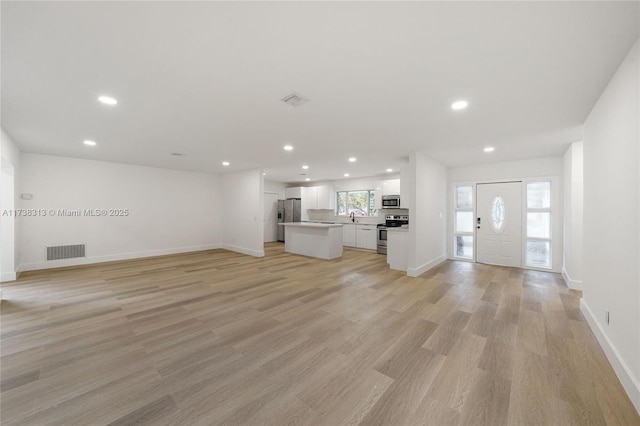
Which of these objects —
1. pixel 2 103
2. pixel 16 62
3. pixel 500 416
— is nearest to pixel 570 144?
pixel 500 416

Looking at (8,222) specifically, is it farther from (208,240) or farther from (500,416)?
(500,416)

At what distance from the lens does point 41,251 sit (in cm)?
553

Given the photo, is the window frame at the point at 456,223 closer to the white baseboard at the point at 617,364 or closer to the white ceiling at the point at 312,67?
the white ceiling at the point at 312,67

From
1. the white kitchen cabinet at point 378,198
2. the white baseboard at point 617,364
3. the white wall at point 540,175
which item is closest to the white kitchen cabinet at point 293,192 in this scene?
the white kitchen cabinet at point 378,198

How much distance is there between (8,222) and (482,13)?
24.6 ft

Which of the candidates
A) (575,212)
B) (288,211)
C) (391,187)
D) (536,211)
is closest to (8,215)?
(288,211)

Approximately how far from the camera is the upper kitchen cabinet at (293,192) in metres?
10.1

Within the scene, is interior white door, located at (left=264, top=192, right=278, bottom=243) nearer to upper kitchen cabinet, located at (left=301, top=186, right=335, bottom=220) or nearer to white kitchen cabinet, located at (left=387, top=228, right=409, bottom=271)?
upper kitchen cabinet, located at (left=301, top=186, right=335, bottom=220)

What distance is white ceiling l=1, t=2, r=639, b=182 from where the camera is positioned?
59.7 inches

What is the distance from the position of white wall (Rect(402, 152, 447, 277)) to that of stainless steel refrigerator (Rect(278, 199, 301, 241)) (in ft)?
16.8

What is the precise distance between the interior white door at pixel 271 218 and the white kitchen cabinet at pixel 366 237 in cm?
377

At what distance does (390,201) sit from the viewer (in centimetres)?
783

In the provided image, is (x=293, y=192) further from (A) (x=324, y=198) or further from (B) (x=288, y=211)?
(A) (x=324, y=198)

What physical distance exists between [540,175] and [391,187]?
354 centimetres
